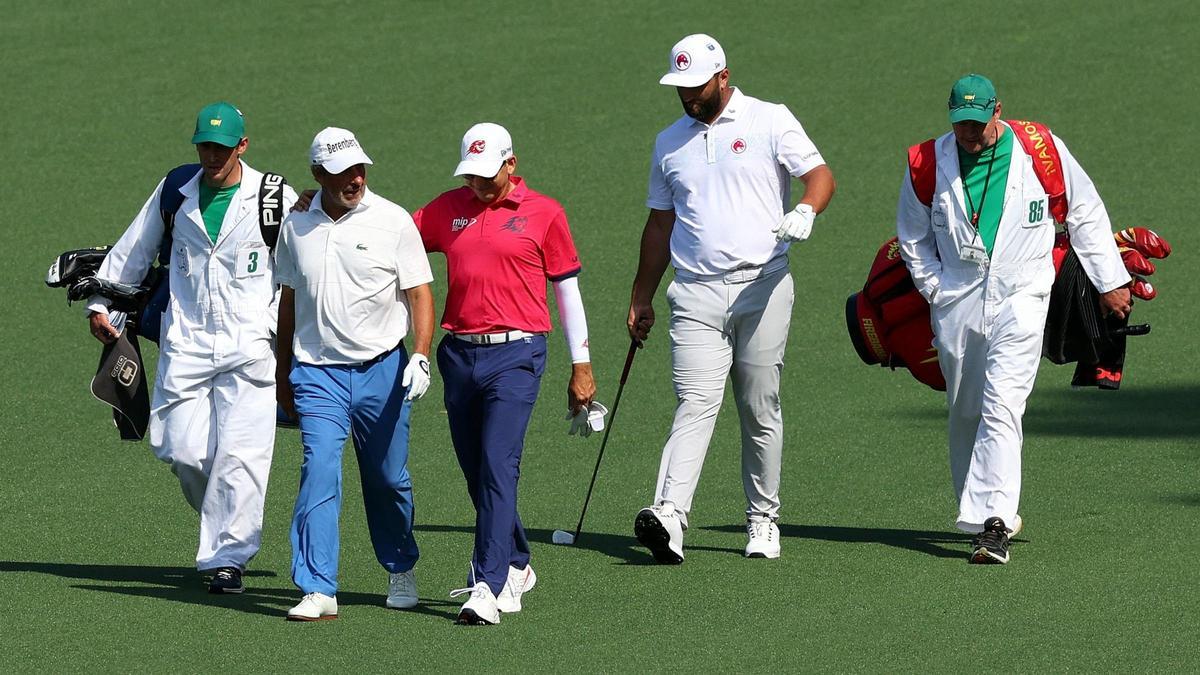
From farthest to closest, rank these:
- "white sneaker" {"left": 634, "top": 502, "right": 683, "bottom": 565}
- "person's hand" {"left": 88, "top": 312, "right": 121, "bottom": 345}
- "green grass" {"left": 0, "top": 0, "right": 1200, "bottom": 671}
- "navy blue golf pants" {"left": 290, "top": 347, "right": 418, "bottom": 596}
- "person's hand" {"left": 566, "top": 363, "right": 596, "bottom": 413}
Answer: "person's hand" {"left": 88, "top": 312, "right": 121, "bottom": 345}
"white sneaker" {"left": 634, "top": 502, "right": 683, "bottom": 565}
"person's hand" {"left": 566, "top": 363, "right": 596, "bottom": 413}
"navy blue golf pants" {"left": 290, "top": 347, "right": 418, "bottom": 596}
"green grass" {"left": 0, "top": 0, "right": 1200, "bottom": 671}

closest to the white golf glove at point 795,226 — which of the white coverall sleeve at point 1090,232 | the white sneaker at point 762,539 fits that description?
the white coverall sleeve at point 1090,232

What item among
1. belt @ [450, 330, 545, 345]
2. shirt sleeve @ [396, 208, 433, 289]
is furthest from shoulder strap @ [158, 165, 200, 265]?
belt @ [450, 330, 545, 345]

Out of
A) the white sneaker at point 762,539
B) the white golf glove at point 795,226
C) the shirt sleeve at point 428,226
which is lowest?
the white sneaker at point 762,539

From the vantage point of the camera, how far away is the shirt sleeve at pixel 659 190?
9.50m

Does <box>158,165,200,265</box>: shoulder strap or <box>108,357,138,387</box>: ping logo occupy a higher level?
<box>158,165,200,265</box>: shoulder strap

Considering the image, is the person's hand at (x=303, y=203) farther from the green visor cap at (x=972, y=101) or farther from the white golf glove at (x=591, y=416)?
the green visor cap at (x=972, y=101)

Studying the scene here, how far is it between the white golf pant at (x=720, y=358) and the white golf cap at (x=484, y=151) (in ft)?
4.72

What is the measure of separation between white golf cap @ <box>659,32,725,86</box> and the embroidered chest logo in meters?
1.20

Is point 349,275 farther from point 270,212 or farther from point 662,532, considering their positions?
point 662,532

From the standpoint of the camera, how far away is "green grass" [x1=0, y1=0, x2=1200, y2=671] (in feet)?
26.2

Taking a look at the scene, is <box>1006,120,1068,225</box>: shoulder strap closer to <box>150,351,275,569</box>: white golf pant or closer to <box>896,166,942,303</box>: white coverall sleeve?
<box>896,166,942,303</box>: white coverall sleeve

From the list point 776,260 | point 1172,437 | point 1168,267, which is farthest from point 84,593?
point 1168,267


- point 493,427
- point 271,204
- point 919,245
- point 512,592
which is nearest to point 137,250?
point 271,204

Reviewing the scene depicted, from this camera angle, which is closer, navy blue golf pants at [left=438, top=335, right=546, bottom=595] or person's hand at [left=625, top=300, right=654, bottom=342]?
navy blue golf pants at [left=438, top=335, right=546, bottom=595]
